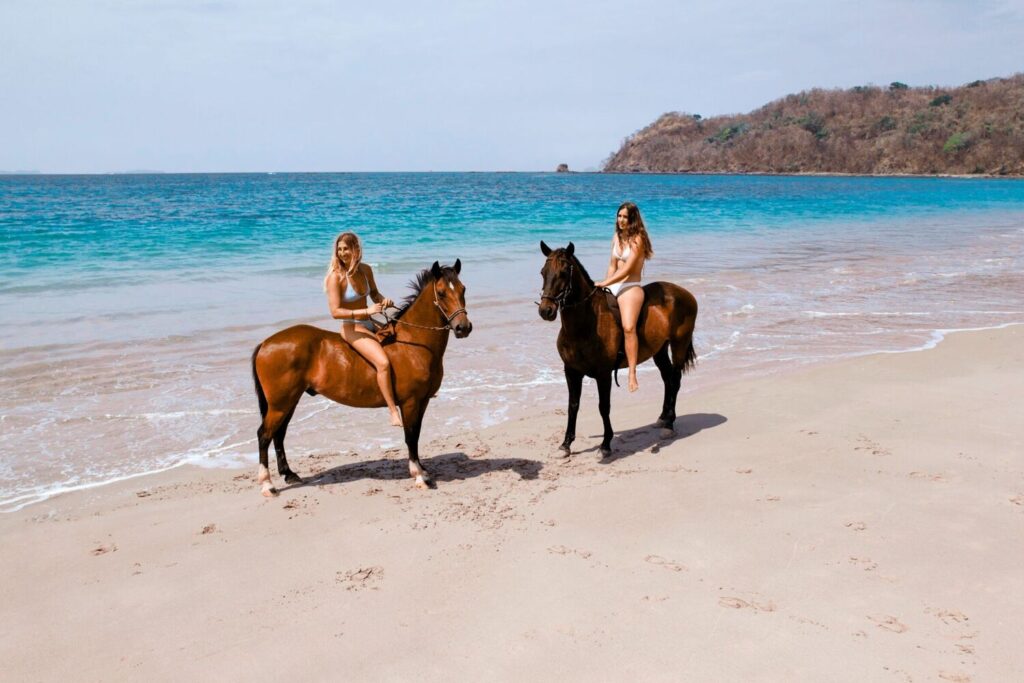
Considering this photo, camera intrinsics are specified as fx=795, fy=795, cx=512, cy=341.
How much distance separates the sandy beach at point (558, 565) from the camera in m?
3.85

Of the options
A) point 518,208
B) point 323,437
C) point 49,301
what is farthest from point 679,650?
point 518,208

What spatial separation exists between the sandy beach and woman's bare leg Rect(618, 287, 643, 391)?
84 centimetres

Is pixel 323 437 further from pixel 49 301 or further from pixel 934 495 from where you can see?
pixel 49 301

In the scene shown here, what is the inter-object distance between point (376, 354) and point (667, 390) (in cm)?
317

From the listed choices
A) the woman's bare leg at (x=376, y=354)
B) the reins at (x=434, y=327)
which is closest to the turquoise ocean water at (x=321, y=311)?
the woman's bare leg at (x=376, y=354)

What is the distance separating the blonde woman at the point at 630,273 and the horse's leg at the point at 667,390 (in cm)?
74

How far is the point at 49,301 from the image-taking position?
1523cm

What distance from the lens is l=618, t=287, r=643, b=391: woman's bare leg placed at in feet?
23.6

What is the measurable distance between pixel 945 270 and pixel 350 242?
18319 millimetres

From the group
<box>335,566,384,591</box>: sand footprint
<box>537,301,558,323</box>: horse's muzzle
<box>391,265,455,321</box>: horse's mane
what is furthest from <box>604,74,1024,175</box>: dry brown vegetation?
<box>335,566,384,591</box>: sand footprint

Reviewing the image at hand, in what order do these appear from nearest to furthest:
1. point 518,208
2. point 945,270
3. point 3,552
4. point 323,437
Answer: point 3,552, point 323,437, point 945,270, point 518,208

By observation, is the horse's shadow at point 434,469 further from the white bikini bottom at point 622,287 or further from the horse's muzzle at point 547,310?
the white bikini bottom at point 622,287

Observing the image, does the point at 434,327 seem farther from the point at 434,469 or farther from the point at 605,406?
the point at 605,406

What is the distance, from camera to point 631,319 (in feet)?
23.7
